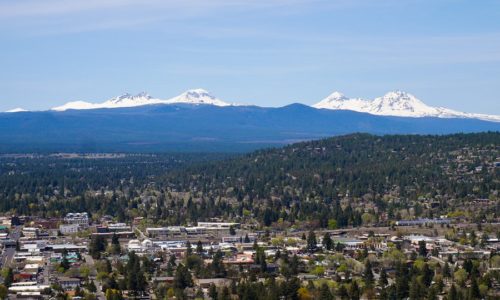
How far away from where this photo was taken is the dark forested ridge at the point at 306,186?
111 m

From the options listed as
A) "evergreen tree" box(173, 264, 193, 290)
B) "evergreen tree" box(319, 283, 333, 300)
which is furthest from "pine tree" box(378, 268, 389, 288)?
"evergreen tree" box(173, 264, 193, 290)

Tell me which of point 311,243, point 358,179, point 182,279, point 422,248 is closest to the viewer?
point 182,279

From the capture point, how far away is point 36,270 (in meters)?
77.1

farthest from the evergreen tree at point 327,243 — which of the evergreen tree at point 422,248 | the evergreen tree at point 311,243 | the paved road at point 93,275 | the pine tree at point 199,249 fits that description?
the paved road at point 93,275

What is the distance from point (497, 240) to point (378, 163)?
5448 cm

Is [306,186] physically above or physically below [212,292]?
above

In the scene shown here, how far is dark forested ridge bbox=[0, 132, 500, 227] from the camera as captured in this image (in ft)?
365

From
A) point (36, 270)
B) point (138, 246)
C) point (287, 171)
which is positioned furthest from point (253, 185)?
point (36, 270)

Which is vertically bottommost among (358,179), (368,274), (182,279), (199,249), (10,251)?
(10,251)

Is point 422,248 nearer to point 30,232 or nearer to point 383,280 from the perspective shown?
point 383,280

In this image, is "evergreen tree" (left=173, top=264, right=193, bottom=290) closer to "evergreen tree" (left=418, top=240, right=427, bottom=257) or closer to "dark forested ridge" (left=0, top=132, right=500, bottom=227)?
"evergreen tree" (left=418, top=240, right=427, bottom=257)

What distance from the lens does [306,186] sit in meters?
129

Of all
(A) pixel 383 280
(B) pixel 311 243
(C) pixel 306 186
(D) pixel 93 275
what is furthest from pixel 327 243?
(C) pixel 306 186

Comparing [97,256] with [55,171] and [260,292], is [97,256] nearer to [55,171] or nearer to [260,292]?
[260,292]
